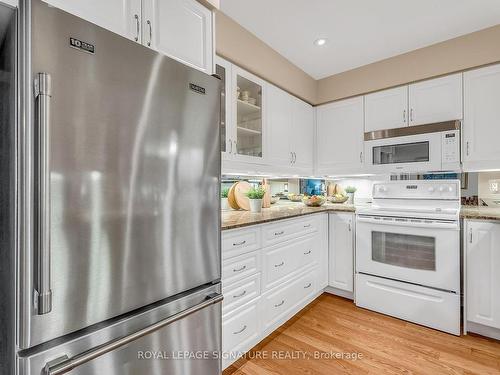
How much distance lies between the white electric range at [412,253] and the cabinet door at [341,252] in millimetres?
102

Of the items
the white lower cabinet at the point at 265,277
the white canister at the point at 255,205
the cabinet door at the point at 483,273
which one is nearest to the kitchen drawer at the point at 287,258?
the white lower cabinet at the point at 265,277

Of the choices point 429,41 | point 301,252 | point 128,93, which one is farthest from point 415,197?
point 128,93

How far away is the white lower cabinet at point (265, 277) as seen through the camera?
1671 mm

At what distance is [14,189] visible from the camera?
78cm

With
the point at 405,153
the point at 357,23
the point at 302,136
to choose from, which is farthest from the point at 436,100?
the point at 302,136

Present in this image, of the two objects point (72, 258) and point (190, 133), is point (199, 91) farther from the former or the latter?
point (72, 258)

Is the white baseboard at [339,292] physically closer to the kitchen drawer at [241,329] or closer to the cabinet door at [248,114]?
the kitchen drawer at [241,329]

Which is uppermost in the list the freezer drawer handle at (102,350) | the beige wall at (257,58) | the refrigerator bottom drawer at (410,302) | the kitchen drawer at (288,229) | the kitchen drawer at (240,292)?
the beige wall at (257,58)

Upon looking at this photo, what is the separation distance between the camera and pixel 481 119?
2330 millimetres

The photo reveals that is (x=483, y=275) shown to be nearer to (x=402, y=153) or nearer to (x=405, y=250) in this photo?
(x=405, y=250)

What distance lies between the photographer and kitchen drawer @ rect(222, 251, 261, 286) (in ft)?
5.38

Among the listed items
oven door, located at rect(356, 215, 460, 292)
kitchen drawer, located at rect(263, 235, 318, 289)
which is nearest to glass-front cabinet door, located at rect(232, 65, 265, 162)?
kitchen drawer, located at rect(263, 235, 318, 289)

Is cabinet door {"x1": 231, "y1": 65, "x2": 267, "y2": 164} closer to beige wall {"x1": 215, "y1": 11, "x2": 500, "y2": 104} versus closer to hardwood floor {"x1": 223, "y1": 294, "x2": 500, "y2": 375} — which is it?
beige wall {"x1": 215, "y1": 11, "x2": 500, "y2": 104}

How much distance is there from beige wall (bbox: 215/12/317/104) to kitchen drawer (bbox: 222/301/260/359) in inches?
73.8
